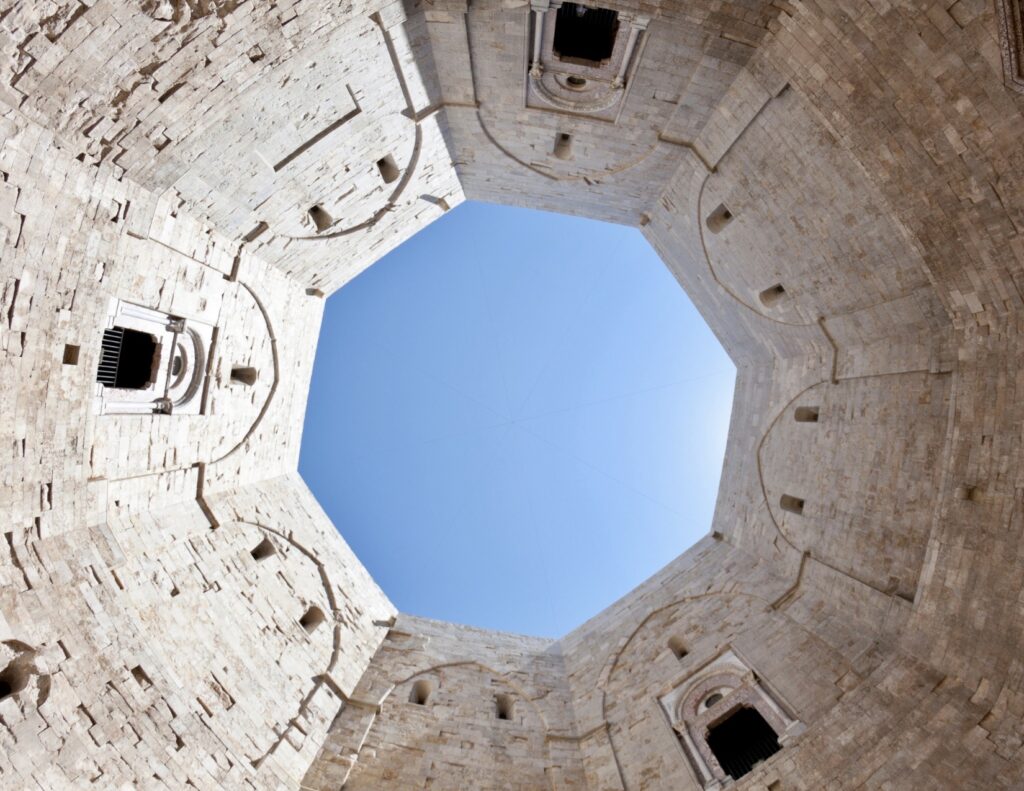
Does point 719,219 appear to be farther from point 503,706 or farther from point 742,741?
point 503,706

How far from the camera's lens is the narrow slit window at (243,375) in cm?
968

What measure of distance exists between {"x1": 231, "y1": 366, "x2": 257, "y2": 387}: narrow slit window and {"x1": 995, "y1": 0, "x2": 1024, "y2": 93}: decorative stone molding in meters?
10.0

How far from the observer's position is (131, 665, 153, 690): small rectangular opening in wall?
6.62 metres

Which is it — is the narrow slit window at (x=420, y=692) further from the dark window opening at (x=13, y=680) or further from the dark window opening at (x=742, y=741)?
the dark window opening at (x=13, y=680)

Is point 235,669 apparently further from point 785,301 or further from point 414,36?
point 785,301

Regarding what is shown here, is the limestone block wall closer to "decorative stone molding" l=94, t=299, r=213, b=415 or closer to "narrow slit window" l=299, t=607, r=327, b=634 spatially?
"narrow slit window" l=299, t=607, r=327, b=634

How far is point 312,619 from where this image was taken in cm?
1006

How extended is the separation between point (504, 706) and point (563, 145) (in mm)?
9553

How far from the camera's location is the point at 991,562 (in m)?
6.32

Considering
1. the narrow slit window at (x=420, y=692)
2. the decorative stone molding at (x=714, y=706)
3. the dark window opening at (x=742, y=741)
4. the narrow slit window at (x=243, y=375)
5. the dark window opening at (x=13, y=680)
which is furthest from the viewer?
the narrow slit window at (x=420, y=692)

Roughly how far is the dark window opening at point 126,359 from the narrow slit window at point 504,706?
7554mm

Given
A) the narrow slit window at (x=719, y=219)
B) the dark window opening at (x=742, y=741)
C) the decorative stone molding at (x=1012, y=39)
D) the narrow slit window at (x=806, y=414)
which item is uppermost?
the narrow slit window at (x=719, y=219)

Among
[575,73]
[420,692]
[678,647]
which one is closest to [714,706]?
[678,647]

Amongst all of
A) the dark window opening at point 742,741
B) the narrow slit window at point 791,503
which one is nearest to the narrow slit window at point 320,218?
the narrow slit window at point 791,503
